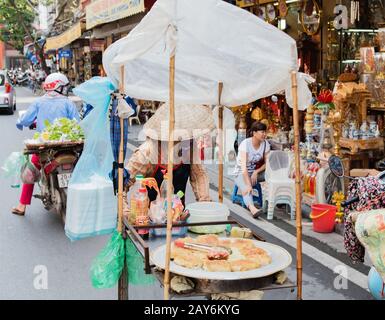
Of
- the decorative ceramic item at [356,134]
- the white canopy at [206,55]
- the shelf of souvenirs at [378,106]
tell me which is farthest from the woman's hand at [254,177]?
the white canopy at [206,55]

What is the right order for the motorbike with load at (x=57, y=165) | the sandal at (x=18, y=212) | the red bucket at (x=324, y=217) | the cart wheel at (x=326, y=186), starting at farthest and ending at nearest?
the sandal at (x=18, y=212) < the cart wheel at (x=326, y=186) < the motorbike with load at (x=57, y=165) < the red bucket at (x=324, y=217)

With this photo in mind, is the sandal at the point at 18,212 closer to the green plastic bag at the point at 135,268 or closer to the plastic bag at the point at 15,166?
the plastic bag at the point at 15,166

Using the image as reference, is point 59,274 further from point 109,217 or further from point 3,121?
point 3,121

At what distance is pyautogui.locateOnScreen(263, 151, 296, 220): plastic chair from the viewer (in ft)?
27.3

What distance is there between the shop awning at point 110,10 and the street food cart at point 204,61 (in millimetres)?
8555

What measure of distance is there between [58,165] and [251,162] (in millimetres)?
2794

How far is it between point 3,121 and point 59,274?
17996 mm

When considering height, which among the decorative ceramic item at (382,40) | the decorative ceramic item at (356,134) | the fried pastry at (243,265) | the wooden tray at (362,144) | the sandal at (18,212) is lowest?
the sandal at (18,212)

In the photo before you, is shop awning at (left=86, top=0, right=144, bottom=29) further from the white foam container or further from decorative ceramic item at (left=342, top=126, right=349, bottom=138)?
the white foam container

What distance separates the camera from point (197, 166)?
574 centimetres

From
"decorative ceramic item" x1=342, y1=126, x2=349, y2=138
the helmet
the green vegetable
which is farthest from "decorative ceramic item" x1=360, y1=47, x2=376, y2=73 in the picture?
the helmet

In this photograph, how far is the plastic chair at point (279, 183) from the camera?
8.34 metres

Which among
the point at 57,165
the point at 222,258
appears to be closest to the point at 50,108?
the point at 57,165

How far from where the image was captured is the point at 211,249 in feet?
13.3
